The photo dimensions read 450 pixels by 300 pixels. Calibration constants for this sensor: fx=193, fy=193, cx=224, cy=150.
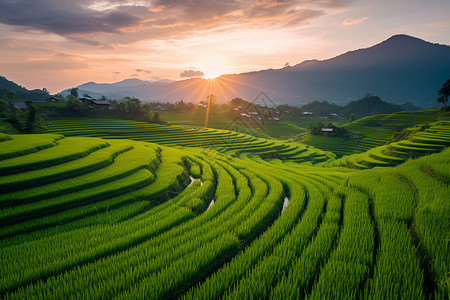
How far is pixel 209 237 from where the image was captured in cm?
480

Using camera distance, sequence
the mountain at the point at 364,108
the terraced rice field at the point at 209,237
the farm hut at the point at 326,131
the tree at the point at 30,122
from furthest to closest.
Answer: the mountain at the point at 364,108 < the farm hut at the point at 326,131 < the tree at the point at 30,122 < the terraced rice field at the point at 209,237

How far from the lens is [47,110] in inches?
1353

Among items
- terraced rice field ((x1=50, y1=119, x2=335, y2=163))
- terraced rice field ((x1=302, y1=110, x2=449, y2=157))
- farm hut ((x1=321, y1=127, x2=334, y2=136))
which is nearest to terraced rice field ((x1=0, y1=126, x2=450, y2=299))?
terraced rice field ((x1=50, y1=119, x2=335, y2=163))

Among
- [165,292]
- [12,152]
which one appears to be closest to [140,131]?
[12,152]

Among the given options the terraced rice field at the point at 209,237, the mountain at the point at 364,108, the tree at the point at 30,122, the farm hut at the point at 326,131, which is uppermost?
the mountain at the point at 364,108

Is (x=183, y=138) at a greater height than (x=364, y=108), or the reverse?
(x=364, y=108)

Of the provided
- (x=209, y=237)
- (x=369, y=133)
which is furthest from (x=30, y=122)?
(x=369, y=133)

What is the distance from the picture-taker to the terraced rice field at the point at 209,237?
305 cm

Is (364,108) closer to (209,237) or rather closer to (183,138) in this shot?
(183,138)

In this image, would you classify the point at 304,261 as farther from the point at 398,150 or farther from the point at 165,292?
the point at 398,150

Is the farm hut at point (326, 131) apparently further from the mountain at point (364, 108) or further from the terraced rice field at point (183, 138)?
the mountain at point (364, 108)

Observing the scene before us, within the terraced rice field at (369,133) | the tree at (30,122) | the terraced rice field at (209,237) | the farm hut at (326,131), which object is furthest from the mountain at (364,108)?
the tree at (30,122)

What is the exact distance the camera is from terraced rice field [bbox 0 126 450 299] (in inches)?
120

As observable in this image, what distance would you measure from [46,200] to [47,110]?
38973 mm
